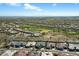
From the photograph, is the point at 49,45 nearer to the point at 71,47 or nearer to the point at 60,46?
the point at 60,46

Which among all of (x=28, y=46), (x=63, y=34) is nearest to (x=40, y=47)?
(x=28, y=46)

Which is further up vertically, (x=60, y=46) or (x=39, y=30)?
(x=39, y=30)

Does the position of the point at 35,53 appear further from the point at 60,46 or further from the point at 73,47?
the point at 73,47

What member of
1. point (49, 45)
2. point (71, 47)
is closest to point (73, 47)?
point (71, 47)

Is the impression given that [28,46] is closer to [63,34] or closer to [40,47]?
[40,47]

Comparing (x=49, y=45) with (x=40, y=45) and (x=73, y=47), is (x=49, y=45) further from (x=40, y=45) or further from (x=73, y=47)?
(x=73, y=47)

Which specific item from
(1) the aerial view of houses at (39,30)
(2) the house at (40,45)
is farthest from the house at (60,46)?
(2) the house at (40,45)

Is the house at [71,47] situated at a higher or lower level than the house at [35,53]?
higher

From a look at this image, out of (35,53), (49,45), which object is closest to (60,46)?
(49,45)

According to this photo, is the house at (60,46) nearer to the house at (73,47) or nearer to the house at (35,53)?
the house at (73,47)

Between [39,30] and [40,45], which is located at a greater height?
[39,30]

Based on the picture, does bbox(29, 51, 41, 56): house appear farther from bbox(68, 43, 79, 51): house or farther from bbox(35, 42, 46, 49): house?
bbox(68, 43, 79, 51): house
